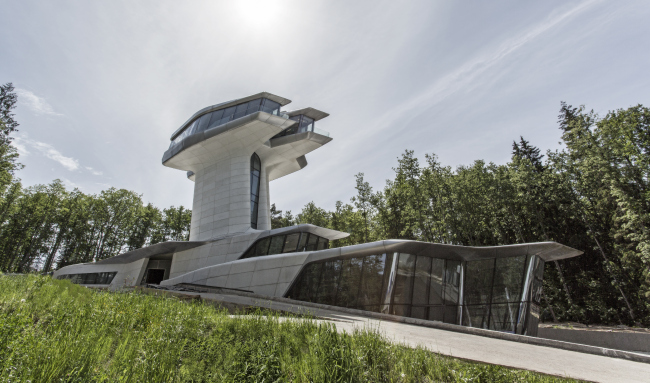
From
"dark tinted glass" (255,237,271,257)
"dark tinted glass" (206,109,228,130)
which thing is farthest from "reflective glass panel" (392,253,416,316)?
"dark tinted glass" (206,109,228,130)

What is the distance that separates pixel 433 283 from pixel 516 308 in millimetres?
3717

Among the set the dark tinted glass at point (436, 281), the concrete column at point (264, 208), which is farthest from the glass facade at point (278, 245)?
the dark tinted glass at point (436, 281)

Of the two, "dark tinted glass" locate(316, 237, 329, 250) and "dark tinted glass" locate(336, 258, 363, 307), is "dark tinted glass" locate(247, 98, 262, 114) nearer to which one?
"dark tinted glass" locate(316, 237, 329, 250)

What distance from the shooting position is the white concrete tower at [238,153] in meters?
27.8

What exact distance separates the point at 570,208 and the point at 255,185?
31.0m

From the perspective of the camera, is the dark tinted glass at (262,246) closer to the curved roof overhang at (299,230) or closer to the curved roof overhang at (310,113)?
the curved roof overhang at (299,230)

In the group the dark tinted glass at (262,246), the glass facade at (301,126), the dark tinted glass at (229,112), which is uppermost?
the dark tinted glass at (229,112)

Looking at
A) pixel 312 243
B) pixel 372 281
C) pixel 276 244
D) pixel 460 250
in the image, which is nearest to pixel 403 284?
→ pixel 372 281

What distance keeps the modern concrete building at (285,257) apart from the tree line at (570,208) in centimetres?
1322

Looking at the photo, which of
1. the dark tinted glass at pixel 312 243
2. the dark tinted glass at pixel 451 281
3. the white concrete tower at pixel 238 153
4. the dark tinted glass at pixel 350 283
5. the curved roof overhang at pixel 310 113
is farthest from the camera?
the curved roof overhang at pixel 310 113

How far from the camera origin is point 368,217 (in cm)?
4119

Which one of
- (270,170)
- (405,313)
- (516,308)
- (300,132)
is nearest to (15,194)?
(270,170)

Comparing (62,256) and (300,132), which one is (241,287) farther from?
(62,256)

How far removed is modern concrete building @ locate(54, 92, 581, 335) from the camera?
15.5 metres
